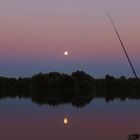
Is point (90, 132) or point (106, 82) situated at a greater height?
point (106, 82)

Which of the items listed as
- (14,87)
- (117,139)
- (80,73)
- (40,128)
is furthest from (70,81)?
(117,139)

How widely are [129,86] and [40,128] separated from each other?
67272 mm

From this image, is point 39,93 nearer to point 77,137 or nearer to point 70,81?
point 70,81

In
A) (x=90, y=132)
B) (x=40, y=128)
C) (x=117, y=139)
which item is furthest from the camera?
(x=40, y=128)

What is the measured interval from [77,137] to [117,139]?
256cm

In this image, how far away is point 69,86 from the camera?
87.6 m

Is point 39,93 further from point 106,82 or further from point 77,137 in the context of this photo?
point 77,137

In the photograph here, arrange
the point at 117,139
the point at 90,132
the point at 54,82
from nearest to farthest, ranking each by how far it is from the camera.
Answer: the point at 117,139 < the point at 90,132 < the point at 54,82

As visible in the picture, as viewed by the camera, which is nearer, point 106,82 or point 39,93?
point 39,93

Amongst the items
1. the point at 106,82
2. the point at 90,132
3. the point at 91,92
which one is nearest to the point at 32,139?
the point at 90,132

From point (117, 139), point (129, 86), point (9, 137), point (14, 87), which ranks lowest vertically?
point (117, 139)

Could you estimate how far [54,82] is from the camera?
8356 cm

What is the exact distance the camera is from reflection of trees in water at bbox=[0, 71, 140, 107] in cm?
8288

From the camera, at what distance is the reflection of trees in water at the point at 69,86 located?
82875 mm
